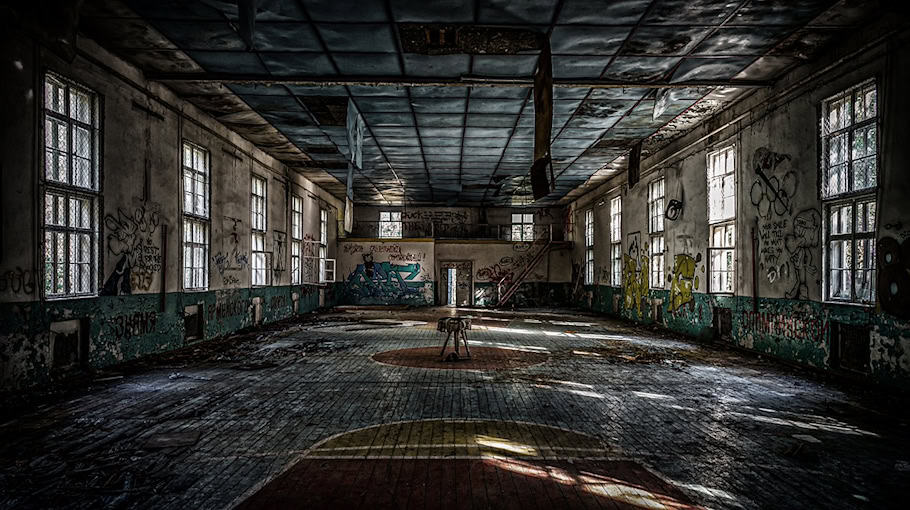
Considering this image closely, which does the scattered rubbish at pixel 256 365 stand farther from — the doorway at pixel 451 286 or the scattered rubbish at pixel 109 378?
the doorway at pixel 451 286

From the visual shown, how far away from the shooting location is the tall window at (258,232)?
1442cm

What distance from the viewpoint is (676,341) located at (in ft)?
39.0

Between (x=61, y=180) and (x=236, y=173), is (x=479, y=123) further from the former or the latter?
(x=61, y=180)

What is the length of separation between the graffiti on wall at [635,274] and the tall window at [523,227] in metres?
9.58

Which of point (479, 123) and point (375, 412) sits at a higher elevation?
point (479, 123)

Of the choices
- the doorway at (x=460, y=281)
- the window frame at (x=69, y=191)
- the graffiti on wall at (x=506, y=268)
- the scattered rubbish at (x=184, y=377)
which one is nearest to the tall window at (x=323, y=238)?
the doorway at (x=460, y=281)

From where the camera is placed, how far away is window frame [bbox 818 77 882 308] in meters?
7.04

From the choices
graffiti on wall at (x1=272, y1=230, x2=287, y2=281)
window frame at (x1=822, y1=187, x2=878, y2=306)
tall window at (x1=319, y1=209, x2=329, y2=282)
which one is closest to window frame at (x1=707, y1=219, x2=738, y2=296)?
window frame at (x1=822, y1=187, x2=878, y2=306)

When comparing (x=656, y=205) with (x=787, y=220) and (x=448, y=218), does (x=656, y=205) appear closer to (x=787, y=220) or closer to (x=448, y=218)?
(x=787, y=220)

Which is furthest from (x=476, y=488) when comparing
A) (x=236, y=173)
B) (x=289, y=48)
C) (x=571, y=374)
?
(x=236, y=173)

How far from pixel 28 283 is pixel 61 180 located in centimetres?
157

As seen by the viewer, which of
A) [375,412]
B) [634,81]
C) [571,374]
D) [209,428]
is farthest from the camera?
[634,81]

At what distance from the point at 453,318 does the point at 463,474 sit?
536 centimetres

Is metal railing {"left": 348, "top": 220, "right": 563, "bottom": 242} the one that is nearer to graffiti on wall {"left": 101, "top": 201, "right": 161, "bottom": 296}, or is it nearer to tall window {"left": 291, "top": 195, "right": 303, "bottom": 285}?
tall window {"left": 291, "top": 195, "right": 303, "bottom": 285}
